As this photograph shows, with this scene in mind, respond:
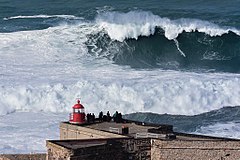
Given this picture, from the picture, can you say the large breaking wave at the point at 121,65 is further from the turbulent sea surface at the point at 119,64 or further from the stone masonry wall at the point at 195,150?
the stone masonry wall at the point at 195,150

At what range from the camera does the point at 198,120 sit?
36375 mm

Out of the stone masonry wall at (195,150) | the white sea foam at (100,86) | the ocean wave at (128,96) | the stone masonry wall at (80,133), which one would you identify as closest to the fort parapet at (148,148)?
the stone masonry wall at (195,150)

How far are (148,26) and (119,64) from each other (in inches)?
309

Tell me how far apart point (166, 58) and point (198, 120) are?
1531 cm

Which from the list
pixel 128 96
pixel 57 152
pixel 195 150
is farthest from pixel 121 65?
pixel 57 152

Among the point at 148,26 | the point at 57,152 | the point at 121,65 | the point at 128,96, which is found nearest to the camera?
the point at 57,152

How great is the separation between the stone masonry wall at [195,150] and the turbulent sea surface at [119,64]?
8.65 meters

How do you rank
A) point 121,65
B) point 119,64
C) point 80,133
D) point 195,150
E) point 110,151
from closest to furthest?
point 110,151, point 195,150, point 80,133, point 121,65, point 119,64

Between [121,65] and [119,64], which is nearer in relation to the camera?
[121,65]

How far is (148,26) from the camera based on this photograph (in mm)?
56125

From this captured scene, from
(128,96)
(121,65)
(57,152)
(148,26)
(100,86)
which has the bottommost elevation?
(57,152)

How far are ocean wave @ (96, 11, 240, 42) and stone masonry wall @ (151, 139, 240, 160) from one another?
106 ft

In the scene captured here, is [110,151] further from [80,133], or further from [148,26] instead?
[148,26]

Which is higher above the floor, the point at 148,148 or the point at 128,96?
the point at 128,96
